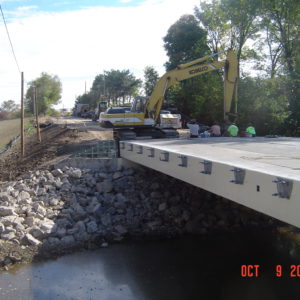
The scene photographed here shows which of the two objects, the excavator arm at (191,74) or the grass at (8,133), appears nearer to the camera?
the excavator arm at (191,74)

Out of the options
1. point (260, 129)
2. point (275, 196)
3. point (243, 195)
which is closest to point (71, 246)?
point (243, 195)

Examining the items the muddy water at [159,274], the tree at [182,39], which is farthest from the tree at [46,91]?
the muddy water at [159,274]

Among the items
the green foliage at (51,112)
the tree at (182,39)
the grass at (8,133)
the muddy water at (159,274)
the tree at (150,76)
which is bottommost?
the muddy water at (159,274)

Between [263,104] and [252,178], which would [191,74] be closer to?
[263,104]

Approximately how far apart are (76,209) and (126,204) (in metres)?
1.77

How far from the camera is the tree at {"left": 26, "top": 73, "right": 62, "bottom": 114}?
7831 cm

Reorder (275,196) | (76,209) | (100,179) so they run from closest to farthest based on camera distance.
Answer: (275,196) < (76,209) < (100,179)

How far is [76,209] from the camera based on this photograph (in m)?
13.5

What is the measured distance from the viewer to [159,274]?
10039 mm

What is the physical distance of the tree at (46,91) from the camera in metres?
78.3

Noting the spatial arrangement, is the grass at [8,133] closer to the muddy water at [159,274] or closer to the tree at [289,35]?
the tree at [289,35]

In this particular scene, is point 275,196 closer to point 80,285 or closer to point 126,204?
point 80,285
